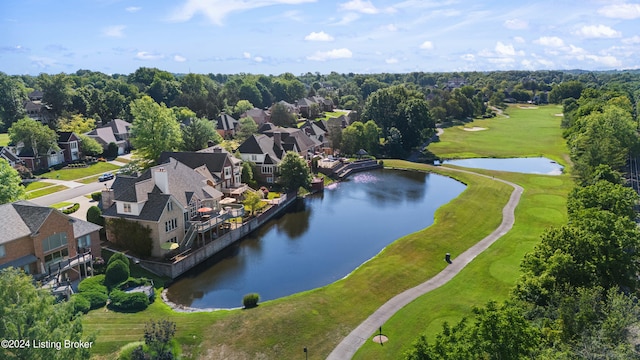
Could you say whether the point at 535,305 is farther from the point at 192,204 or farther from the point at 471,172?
the point at 471,172

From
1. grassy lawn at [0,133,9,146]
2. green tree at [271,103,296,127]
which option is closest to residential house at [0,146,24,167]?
grassy lawn at [0,133,9,146]

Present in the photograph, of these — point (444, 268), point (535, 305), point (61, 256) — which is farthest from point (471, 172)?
point (61, 256)

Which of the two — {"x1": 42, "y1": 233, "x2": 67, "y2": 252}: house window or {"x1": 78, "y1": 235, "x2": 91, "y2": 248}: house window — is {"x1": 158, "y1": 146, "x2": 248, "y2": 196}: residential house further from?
{"x1": 42, "y1": 233, "x2": 67, "y2": 252}: house window

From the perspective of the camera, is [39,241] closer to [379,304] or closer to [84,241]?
[84,241]

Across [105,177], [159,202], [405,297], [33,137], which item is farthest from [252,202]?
[33,137]

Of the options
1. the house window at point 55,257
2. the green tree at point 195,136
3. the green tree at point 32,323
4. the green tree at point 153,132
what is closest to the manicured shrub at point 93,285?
the house window at point 55,257
